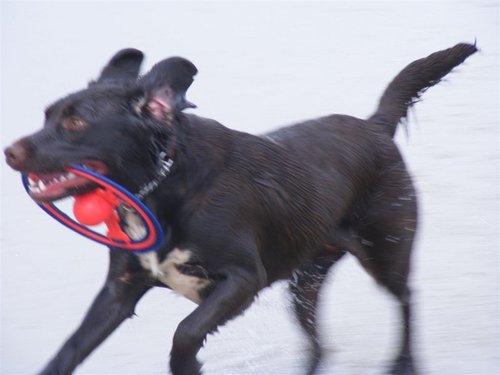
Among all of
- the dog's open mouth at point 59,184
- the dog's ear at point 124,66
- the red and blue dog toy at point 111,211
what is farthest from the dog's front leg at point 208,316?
the dog's ear at point 124,66

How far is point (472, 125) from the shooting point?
770 cm

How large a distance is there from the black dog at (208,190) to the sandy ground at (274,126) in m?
0.39

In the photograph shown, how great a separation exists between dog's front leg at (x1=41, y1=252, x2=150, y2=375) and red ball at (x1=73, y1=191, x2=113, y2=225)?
277 millimetres

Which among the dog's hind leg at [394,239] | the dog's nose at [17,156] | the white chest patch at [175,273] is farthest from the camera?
the dog's hind leg at [394,239]

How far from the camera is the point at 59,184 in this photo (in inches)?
151

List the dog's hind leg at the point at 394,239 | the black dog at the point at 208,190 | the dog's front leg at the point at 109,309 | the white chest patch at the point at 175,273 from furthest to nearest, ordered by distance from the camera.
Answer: the dog's hind leg at the point at 394,239
the dog's front leg at the point at 109,309
the white chest patch at the point at 175,273
the black dog at the point at 208,190

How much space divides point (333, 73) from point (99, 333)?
4662 mm

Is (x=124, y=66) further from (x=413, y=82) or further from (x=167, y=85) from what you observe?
(x=413, y=82)

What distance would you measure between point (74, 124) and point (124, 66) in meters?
0.51

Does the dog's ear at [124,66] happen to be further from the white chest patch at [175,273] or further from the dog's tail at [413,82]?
the dog's tail at [413,82]

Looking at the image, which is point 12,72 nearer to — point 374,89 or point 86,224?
point 374,89

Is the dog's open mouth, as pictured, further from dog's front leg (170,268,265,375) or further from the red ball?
dog's front leg (170,268,265,375)

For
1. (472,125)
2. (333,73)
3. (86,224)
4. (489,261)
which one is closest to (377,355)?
(489,261)

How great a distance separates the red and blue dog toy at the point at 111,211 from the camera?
3.79 metres
